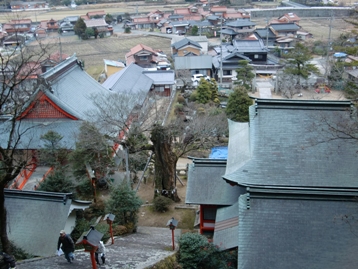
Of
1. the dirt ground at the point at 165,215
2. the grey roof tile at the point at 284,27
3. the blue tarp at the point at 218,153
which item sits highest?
the grey roof tile at the point at 284,27

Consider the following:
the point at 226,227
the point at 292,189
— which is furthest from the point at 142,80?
the point at 292,189

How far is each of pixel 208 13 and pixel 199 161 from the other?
8225 cm

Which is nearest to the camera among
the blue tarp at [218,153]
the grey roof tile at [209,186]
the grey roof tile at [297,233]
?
the grey roof tile at [297,233]

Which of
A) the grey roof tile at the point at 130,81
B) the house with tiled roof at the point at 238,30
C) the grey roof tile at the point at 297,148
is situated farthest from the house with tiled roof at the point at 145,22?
the grey roof tile at the point at 297,148

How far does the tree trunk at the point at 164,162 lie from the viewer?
17.5 metres

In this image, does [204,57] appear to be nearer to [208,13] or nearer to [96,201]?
[96,201]

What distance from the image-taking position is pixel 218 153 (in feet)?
79.6

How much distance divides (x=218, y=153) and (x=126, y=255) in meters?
13.4

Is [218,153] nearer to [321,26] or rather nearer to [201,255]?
[201,255]

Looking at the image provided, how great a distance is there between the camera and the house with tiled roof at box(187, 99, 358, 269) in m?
10.7

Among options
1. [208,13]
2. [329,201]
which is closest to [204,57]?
[329,201]

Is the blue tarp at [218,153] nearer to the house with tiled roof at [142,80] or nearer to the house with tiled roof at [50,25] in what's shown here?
the house with tiled roof at [142,80]

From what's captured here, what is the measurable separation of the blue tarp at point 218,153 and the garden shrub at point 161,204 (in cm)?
673

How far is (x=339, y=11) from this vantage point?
290 feet
